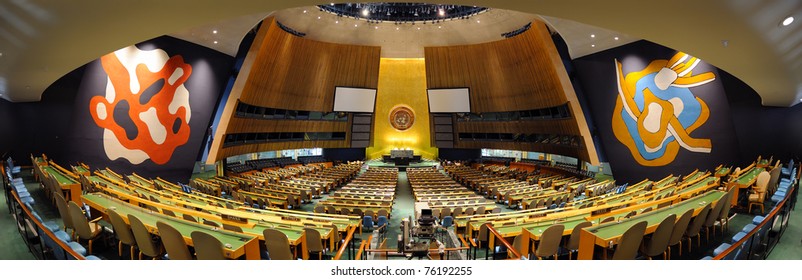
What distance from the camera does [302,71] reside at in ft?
63.0

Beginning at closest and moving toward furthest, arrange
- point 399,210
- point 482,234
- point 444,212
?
point 482,234 < point 444,212 < point 399,210

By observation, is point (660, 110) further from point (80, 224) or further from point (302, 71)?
point (302, 71)

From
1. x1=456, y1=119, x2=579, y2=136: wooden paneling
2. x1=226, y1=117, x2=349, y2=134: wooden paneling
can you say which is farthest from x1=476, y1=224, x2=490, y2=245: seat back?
x1=226, y1=117, x2=349, y2=134: wooden paneling

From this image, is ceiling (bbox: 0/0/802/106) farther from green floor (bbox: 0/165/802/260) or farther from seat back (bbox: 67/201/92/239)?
green floor (bbox: 0/165/802/260)

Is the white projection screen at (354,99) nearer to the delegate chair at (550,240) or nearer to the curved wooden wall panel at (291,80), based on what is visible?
the curved wooden wall panel at (291,80)

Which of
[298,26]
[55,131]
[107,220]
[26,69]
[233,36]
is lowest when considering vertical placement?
[107,220]

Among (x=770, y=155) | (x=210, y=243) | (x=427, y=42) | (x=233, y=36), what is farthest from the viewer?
(x=427, y=42)

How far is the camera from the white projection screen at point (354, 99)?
2214 cm

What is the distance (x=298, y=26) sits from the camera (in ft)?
60.6

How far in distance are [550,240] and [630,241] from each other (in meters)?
0.84

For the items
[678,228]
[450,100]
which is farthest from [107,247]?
[450,100]
